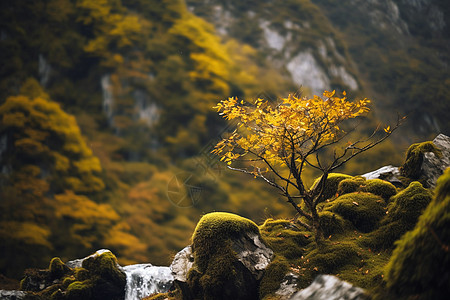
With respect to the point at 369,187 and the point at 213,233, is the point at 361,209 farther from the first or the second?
the point at 213,233

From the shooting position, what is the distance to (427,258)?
1.84 m

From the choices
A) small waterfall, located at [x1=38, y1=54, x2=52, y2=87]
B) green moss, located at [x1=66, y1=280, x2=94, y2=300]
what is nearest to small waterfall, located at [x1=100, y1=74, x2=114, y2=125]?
small waterfall, located at [x1=38, y1=54, x2=52, y2=87]

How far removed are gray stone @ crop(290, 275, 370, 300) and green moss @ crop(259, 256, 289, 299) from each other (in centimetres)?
156

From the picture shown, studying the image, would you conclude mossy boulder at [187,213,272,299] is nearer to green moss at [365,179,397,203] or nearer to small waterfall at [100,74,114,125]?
green moss at [365,179,397,203]

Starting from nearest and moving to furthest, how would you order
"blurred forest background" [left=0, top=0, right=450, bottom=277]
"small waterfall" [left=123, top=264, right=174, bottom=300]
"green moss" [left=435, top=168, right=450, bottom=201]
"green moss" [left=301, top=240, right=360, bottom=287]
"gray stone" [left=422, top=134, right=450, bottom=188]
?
"green moss" [left=435, top=168, right=450, bottom=201]
"green moss" [left=301, top=240, right=360, bottom=287]
"gray stone" [left=422, top=134, right=450, bottom=188]
"small waterfall" [left=123, top=264, right=174, bottom=300]
"blurred forest background" [left=0, top=0, right=450, bottom=277]

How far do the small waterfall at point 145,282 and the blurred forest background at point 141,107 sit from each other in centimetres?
418

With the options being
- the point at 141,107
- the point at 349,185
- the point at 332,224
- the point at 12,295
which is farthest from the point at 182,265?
the point at 141,107

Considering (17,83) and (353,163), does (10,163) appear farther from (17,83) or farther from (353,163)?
(353,163)

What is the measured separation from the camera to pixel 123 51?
57.2 ft

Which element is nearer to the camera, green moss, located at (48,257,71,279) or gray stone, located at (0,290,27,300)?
gray stone, located at (0,290,27,300)

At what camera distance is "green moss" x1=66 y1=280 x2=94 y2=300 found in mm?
6410

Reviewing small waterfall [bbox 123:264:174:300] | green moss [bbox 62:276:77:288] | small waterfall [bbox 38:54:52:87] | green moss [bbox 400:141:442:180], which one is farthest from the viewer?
small waterfall [bbox 38:54:52:87]

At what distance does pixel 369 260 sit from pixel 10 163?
14179 mm

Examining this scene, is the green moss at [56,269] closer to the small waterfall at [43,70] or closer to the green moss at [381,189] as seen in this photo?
the green moss at [381,189]
